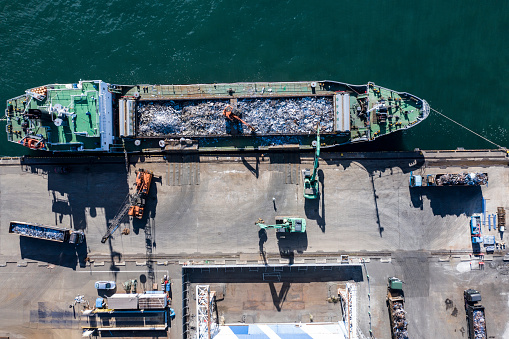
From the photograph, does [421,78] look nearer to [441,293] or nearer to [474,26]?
[474,26]

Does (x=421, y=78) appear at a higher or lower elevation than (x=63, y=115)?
higher

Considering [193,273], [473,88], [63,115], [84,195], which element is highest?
[473,88]

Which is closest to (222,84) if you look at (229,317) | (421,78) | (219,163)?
(219,163)

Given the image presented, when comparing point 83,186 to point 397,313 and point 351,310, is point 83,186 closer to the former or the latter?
point 351,310

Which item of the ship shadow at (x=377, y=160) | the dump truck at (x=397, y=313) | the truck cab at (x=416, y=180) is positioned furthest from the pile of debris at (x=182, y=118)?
the dump truck at (x=397, y=313)

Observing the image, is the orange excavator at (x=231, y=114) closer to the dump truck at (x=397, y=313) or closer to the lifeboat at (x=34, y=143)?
the lifeboat at (x=34, y=143)

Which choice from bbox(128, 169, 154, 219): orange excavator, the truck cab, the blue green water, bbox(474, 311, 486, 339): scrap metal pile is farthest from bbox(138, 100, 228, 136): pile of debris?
bbox(474, 311, 486, 339): scrap metal pile

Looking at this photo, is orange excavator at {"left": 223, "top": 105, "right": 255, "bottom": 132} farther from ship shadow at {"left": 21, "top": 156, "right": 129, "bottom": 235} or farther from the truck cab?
the truck cab
